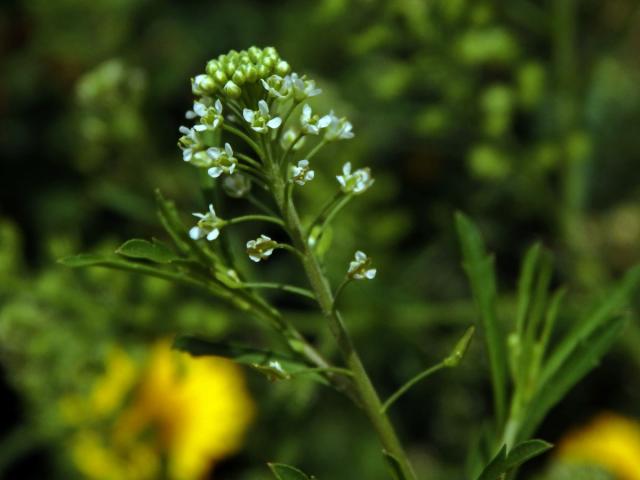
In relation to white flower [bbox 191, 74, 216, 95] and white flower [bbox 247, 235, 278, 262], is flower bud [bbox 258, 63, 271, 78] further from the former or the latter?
white flower [bbox 247, 235, 278, 262]

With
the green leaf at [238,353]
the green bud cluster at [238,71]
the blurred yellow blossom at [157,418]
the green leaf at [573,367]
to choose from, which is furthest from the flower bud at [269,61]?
the blurred yellow blossom at [157,418]

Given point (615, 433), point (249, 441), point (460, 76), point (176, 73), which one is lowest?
point (615, 433)

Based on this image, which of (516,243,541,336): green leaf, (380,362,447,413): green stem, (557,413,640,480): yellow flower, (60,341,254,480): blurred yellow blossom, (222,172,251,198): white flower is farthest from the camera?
(557,413,640,480): yellow flower

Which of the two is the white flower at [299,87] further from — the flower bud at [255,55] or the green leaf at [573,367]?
the green leaf at [573,367]

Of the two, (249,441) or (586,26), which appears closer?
(249,441)

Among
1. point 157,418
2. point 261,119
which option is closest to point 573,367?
point 261,119

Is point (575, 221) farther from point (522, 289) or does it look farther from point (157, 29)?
point (157, 29)

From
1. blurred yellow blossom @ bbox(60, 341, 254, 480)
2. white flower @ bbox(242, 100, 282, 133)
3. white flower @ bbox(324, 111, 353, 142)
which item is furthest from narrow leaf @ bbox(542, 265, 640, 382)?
blurred yellow blossom @ bbox(60, 341, 254, 480)

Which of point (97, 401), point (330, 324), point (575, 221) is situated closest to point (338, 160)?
point (575, 221)
